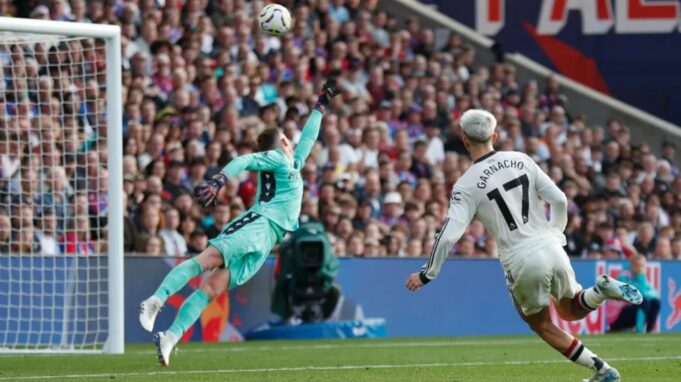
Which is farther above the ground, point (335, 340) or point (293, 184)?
point (293, 184)

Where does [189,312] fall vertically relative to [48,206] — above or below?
below

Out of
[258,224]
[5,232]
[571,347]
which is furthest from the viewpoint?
[5,232]

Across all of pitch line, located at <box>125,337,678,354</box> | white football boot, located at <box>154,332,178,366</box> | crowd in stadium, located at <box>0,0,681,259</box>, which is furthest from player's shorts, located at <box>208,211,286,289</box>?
crowd in stadium, located at <box>0,0,681,259</box>

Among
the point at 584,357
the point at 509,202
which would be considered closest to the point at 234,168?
the point at 509,202

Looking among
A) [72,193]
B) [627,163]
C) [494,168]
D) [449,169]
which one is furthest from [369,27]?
[494,168]

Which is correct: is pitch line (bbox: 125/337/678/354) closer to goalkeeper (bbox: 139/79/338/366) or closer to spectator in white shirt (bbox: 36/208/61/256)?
spectator in white shirt (bbox: 36/208/61/256)

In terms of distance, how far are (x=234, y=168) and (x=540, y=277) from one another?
3.01m

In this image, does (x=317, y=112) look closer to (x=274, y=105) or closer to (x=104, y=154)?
(x=104, y=154)

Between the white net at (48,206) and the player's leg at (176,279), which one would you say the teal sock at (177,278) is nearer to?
the player's leg at (176,279)

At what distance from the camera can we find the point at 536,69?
25.6 meters

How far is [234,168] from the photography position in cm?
1105

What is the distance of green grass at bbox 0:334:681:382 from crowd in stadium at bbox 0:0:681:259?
6.69 feet

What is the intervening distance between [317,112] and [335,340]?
5.19m

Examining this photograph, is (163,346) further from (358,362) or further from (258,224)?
(358,362)
